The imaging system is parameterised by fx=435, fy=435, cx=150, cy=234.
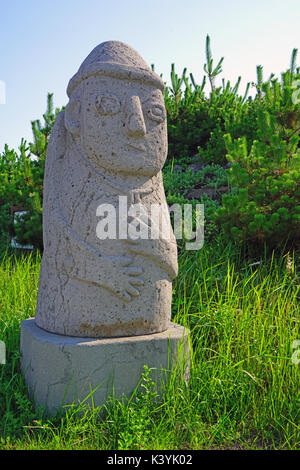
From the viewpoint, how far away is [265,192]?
438 centimetres

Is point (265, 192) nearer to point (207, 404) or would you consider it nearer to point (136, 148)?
point (136, 148)

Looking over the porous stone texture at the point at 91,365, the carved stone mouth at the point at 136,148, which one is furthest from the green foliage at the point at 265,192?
the porous stone texture at the point at 91,365

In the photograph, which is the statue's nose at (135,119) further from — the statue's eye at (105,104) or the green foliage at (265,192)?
the green foliage at (265,192)

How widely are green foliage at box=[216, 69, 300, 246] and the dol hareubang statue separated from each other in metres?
1.74

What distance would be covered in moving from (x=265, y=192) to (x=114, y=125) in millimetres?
2267

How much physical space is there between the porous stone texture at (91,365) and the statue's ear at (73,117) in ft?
4.15

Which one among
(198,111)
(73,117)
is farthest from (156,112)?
(198,111)

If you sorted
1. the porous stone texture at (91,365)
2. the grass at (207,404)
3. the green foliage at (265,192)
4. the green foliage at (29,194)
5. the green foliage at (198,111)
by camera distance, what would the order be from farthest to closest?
the green foliage at (198,111), the green foliage at (29,194), the green foliage at (265,192), the porous stone texture at (91,365), the grass at (207,404)

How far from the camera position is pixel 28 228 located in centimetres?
555

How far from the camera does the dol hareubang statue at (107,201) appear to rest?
8.37 ft

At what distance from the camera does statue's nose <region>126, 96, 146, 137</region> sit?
8.47 feet
